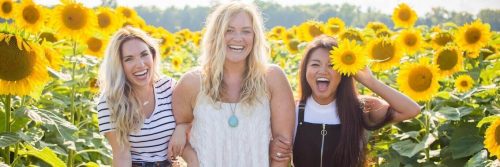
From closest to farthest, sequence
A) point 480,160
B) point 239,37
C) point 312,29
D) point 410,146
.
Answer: point 480,160 < point 239,37 < point 410,146 < point 312,29

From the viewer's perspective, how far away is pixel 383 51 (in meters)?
4.79

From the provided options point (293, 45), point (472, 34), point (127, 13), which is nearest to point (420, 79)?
point (472, 34)

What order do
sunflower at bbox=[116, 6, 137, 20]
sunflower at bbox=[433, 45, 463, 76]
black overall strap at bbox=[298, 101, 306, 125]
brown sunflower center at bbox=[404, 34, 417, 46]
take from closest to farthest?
black overall strap at bbox=[298, 101, 306, 125] < sunflower at bbox=[433, 45, 463, 76] < brown sunflower center at bbox=[404, 34, 417, 46] < sunflower at bbox=[116, 6, 137, 20]

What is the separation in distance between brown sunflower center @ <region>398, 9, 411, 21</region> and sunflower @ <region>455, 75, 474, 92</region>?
2159 millimetres

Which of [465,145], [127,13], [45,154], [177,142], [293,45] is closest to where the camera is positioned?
[45,154]

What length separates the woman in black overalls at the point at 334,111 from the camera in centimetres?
373

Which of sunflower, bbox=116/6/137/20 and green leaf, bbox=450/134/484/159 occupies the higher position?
sunflower, bbox=116/6/137/20

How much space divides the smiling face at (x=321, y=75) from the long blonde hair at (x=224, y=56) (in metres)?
0.30

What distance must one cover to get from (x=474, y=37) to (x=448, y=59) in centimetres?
98

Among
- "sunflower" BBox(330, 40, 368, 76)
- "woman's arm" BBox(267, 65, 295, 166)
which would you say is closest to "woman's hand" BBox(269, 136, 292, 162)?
"woman's arm" BBox(267, 65, 295, 166)

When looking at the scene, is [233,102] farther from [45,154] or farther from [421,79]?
[421,79]

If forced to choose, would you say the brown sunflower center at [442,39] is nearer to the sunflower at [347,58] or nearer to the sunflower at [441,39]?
the sunflower at [441,39]

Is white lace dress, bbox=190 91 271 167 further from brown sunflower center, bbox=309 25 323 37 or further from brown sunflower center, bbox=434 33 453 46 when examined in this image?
brown sunflower center, bbox=309 25 323 37

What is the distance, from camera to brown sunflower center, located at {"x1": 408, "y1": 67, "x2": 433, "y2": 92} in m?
4.18
